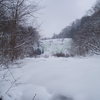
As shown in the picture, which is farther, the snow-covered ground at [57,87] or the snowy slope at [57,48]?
the snowy slope at [57,48]

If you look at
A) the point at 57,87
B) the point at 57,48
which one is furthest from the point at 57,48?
the point at 57,87

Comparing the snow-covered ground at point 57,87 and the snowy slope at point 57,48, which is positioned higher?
the snow-covered ground at point 57,87

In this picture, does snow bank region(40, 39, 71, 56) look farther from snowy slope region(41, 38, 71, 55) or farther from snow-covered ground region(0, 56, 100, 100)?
snow-covered ground region(0, 56, 100, 100)

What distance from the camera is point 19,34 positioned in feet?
23.5

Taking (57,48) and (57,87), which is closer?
(57,87)

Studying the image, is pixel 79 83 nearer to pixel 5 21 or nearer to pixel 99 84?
pixel 99 84

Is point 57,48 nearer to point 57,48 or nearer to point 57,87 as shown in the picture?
point 57,48

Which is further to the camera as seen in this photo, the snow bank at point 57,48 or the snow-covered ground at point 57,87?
the snow bank at point 57,48

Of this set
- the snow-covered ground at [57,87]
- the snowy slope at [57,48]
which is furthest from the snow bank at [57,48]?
the snow-covered ground at [57,87]

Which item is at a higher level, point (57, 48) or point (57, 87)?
point (57, 87)

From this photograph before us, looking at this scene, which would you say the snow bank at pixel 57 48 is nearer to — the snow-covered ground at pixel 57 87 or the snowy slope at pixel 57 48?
the snowy slope at pixel 57 48

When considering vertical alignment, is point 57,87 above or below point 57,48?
above

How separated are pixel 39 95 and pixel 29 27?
600 cm

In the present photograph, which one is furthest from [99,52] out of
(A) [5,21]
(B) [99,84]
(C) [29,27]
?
(B) [99,84]
